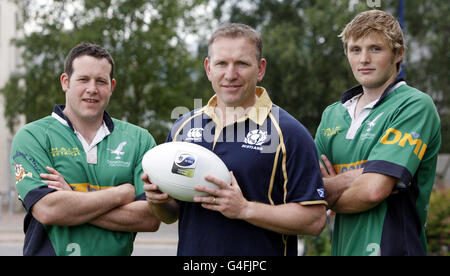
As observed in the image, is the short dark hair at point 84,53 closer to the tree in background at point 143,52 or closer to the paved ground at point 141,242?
the paved ground at point 141,242

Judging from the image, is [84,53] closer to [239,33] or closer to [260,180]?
[239,33]

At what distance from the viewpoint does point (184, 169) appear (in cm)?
312

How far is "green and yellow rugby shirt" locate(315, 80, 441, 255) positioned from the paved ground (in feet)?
31.4

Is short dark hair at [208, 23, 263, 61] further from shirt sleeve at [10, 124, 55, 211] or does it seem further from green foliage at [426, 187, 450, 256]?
green foliage at [426, 187, 450, 256]

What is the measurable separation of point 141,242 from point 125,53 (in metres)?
5.50

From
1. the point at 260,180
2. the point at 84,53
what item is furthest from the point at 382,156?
the point at 84,53

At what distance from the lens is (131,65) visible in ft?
50.9

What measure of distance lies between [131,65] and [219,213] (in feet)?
42.0

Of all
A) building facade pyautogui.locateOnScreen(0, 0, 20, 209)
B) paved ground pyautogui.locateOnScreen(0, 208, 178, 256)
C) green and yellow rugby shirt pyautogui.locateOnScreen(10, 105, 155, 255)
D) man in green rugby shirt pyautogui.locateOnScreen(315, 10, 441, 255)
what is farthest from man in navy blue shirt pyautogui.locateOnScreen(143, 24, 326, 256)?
building facade pyautogui.locateOnScreen(0, 0, 20, 209)

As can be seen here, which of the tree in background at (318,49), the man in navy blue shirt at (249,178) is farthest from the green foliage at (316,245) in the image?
the tree in background at (318,49)

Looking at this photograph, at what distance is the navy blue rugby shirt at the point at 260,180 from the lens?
3.18 metres

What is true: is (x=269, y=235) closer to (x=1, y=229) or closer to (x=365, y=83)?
(x=365, y=83)
